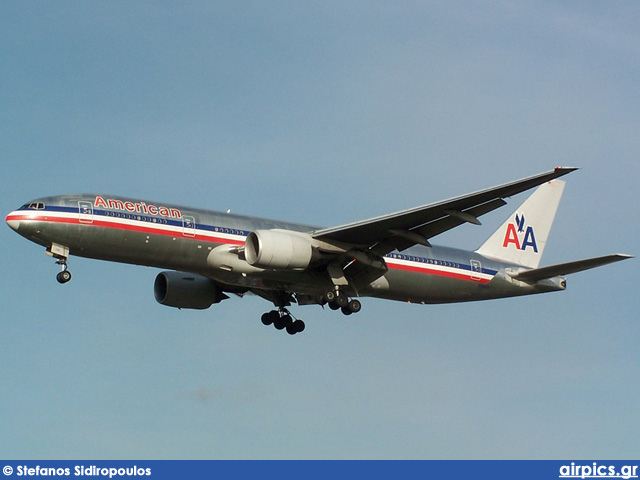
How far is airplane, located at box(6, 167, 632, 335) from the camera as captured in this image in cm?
3744

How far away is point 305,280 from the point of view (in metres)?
41.0

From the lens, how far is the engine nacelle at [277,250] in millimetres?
38000

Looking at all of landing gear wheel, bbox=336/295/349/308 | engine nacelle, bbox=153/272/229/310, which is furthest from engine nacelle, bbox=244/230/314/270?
engine nacelle, bbox=153/272/229/310

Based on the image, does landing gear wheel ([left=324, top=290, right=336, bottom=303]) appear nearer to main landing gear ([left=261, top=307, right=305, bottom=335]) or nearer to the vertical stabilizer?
main landing gear ([left=261, top=307, right=305, bottom=335])

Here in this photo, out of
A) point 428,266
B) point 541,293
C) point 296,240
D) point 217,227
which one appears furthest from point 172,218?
point 541,293

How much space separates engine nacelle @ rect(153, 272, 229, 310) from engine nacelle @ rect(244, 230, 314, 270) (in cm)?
652

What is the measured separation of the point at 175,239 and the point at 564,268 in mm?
15668

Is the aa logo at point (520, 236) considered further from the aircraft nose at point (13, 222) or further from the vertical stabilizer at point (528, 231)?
the aircraft nose at point (13, 222)

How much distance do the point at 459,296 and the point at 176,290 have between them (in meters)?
12.1

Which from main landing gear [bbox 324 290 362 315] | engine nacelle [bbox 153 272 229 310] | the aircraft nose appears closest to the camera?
the aircraft nose

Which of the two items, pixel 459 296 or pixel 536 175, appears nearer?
pixel 536 175

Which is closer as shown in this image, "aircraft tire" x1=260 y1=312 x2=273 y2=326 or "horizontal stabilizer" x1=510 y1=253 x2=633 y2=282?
"horizontal stabilizer" x1=510 y1=253 x2=633 y2=282

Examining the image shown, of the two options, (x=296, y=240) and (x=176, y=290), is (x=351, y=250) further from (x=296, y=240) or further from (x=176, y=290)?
(x=176, y=290)

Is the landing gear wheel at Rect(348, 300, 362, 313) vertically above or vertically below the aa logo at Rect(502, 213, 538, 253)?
below
